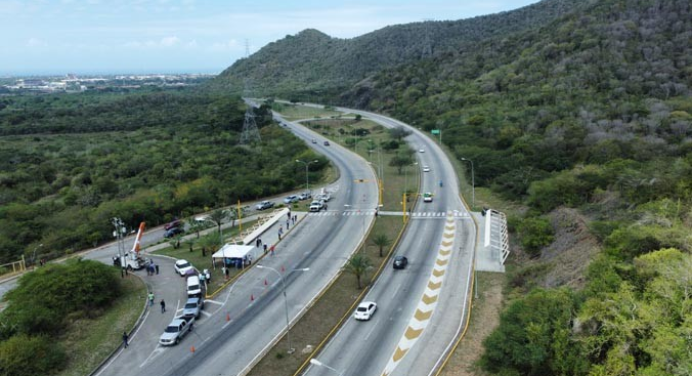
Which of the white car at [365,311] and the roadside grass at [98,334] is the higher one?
the white car at [365,311]

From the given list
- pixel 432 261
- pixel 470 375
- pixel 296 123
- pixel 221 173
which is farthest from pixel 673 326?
pixel 296 123

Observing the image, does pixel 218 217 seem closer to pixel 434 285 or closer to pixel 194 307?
pixel 194 307

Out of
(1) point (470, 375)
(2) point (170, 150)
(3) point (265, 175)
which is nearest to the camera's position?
(1) point (470, 375)

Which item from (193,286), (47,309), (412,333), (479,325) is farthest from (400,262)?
(47,309)

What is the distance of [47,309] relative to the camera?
117ft

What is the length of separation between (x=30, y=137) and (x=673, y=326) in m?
157

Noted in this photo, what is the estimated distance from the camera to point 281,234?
181 feet

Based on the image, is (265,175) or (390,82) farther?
(390,82)

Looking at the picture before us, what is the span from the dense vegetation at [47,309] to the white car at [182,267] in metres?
5.31

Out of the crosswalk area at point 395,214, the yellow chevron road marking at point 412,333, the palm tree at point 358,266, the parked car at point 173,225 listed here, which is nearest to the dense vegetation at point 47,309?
the parked car at point 173,225

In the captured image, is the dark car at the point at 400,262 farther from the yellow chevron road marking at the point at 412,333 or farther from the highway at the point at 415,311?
the yellow chevron road marking at the point at 412,333

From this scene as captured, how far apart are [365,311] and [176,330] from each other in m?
13.6

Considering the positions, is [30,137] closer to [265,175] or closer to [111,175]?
[111,175]

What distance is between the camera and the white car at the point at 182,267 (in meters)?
45.2
